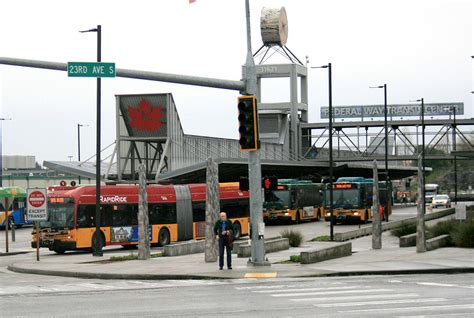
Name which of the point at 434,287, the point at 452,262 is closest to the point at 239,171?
the point at 452,262

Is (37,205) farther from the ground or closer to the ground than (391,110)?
closer to the ground

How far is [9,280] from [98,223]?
9.38 m

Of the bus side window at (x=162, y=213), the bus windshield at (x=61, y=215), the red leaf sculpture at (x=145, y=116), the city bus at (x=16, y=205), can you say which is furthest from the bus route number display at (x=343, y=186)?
the bus windshield at (x=61, y=215)

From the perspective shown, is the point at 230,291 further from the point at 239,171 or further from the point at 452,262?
the point at 239,171

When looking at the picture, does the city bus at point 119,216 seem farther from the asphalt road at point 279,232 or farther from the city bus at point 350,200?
the city bus at point 350,200

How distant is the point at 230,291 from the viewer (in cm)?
2116

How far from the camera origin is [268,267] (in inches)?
1082

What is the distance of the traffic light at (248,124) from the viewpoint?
26.3 m

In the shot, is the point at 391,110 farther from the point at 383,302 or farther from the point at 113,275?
the point at 383,302

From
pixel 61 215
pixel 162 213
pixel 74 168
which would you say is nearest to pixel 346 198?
pixel 74 168

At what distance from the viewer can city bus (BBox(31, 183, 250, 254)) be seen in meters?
39.8

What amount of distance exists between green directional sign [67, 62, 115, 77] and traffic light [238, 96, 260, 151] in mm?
3819

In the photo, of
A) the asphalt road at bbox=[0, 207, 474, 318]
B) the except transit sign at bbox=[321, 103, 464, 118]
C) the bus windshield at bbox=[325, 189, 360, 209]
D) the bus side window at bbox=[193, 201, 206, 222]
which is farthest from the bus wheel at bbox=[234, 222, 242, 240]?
the except transit sign at bbox=[321, 103, 464, 118]

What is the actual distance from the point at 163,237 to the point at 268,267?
54.8 ft
